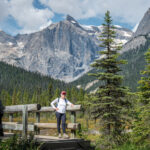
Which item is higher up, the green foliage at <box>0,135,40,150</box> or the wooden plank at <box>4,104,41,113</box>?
the wooden plank at <box>4,104,41,113</box>

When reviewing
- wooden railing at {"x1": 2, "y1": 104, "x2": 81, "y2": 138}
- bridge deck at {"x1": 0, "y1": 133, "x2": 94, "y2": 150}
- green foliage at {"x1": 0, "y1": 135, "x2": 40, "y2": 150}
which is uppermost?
wooden railing at {"x1": 2, "y1": 104, "x2": 81, "y2": 138}

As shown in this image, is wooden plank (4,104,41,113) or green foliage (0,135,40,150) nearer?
green foliage (0,135,40,150)

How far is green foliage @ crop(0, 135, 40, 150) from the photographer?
21.8 ft

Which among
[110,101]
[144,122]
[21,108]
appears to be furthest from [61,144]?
[110,101]

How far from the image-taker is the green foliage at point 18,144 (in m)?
6.63

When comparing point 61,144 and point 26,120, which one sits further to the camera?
point 61,144

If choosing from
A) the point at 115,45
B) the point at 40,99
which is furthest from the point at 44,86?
the point at 115,45

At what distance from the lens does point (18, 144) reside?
6.91 m

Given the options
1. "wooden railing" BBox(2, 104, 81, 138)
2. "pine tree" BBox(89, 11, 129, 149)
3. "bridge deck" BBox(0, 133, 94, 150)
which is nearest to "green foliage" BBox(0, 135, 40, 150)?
"bridge deck" BBox(0, 133, 94, 150)

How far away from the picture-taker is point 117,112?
1644 cm

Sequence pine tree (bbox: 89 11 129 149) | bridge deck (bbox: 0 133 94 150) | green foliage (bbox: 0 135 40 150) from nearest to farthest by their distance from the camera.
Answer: green foliage (bbox: 0 135 40 150) < bridge deck (bbox: 0 133 94 150) < pine tree (bbox: 89 11 129 149)

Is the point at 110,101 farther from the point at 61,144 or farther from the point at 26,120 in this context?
the point at 26,120

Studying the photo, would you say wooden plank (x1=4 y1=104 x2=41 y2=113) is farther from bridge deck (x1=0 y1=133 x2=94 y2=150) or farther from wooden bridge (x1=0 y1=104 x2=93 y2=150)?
bridge deck (x1=0 y1=133 x2=94 y2=150)

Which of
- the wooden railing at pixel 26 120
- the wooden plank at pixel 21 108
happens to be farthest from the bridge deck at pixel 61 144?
the wooden plank at pixel 21 108
